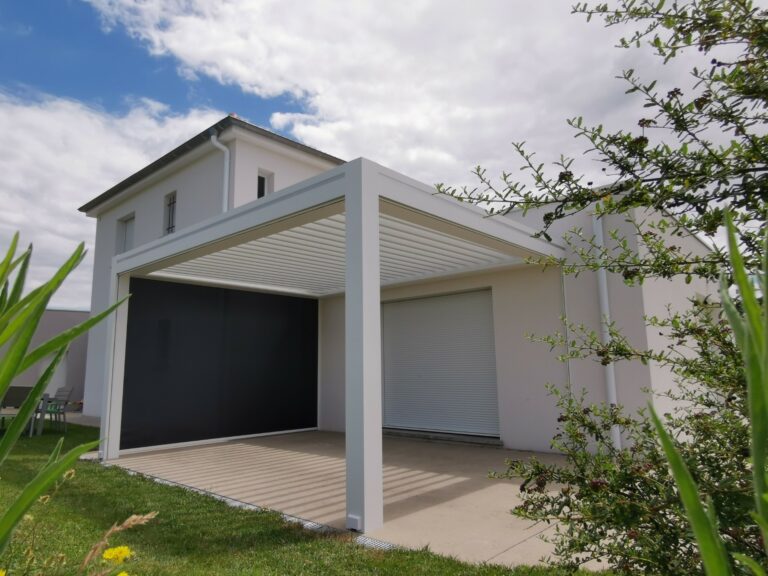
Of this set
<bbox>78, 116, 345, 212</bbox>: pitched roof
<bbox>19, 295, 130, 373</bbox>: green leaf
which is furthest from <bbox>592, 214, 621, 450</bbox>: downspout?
<bbox>78, 116, 345, 212</bbox>: pitched roof

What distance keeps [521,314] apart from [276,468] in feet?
16.2

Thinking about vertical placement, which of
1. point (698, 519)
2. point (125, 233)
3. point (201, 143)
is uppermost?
point (201, 143)

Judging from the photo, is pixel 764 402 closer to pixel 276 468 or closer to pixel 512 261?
pixel 276 468

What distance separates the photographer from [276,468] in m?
7.75

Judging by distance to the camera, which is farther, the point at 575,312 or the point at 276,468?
the point at 575,312

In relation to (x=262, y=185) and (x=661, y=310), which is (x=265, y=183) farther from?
(x=661, y=310)

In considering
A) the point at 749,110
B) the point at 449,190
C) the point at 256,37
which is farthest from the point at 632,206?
the point at 256,37

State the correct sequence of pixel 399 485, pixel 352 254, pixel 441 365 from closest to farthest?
pixel 352 254
pixel 399 485
pixel 441 365

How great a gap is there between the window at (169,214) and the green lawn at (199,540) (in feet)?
28.5

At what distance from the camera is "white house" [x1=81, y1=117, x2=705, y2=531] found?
5.23 meters

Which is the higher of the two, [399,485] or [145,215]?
[145,215]

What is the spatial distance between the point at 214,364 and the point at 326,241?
4609mm

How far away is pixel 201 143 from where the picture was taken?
12438 mm

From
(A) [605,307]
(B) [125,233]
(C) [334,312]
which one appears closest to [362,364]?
(A) [605,307]
